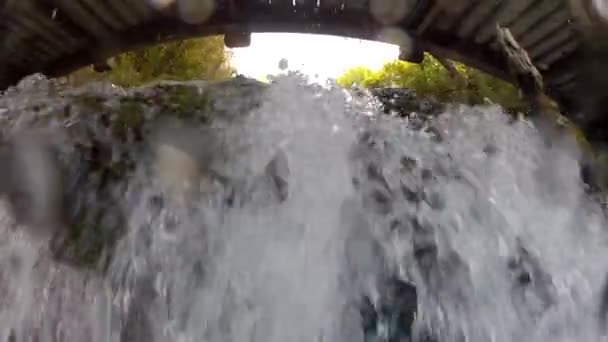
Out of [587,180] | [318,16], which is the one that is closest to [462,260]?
[587,180]

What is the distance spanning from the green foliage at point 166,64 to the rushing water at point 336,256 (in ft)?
14.4

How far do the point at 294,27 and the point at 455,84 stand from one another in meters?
2.69

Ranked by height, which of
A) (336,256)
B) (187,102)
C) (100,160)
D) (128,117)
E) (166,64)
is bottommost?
(336,256)

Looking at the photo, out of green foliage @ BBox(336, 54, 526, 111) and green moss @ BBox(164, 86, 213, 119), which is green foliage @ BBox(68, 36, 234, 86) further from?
green moss @ BBox(164, 86, 213, 119)

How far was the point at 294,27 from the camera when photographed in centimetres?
542

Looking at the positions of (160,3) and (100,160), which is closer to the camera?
(100,160)

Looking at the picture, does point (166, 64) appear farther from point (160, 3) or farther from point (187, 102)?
point (187, 102)

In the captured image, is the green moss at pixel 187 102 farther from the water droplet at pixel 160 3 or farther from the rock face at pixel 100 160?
the water droplet at pixel 160 3

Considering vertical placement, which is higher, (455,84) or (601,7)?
(455,84)

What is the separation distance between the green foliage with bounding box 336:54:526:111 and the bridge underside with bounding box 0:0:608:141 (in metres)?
0.39

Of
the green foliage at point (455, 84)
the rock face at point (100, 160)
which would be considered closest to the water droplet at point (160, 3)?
the green foliage at point (455, 84)

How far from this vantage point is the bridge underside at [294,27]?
474 cm

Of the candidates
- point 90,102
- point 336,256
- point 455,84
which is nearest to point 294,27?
point 90,102

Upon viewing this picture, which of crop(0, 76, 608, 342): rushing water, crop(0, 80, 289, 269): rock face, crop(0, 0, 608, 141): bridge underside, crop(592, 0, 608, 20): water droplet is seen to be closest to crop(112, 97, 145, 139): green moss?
crop(0, 80, 289, 269): rock face
